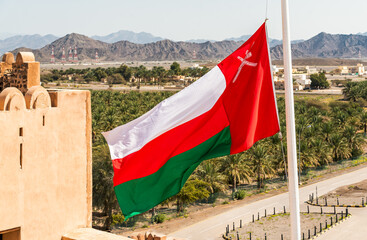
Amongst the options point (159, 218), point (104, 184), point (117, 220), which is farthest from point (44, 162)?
point (159, 218)

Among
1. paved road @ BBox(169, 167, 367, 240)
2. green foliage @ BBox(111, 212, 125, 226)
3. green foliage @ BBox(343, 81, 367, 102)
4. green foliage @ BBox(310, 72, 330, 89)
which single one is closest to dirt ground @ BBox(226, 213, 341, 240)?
paved road @ BBox(169, 167, 367, 240)

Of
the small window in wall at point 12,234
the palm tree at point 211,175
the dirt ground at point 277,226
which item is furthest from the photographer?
the palm tree at point 211,175

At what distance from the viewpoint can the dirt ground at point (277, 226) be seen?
27.6 metres

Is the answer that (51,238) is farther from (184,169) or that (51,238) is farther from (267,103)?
(267,103)

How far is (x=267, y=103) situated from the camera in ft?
22.1

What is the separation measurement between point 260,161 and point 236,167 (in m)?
2.49

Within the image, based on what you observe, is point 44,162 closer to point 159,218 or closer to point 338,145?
point 159,218

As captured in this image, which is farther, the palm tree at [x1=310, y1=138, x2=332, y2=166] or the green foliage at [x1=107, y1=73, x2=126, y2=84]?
the green foliage at [x1=107, y1=73, x2=126, y2=84]

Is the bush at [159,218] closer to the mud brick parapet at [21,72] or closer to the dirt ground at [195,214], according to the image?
the dirt ground at [195,214]

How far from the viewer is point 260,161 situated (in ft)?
124

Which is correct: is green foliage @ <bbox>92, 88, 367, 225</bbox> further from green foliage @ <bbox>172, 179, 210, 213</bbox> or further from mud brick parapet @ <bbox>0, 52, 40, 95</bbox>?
mud brick parapet @ <bbox>0, 52, 40, 95</bbox>

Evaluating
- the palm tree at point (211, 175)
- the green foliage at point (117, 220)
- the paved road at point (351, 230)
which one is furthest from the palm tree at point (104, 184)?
the paved road at point (351, 230)

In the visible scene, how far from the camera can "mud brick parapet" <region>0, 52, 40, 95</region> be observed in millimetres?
7984

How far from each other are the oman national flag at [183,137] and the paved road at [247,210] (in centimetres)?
2124
